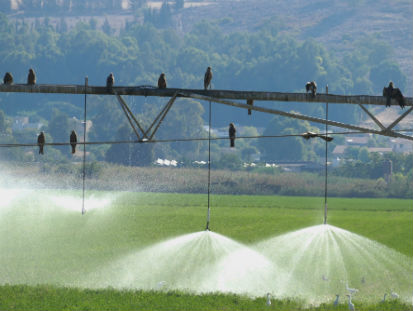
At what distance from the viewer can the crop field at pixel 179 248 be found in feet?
126

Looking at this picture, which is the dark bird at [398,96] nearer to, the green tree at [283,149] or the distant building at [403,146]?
the green tree at [283,149]

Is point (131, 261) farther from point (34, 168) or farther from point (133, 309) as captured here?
point (34, 168)

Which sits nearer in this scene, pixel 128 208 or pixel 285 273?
pixel 285 273

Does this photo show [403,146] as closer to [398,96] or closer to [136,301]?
[136,301]

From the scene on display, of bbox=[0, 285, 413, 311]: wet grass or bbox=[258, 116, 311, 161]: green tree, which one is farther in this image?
bbox=[258, 116, 311, 161]: green tree

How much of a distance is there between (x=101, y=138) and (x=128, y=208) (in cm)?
6893

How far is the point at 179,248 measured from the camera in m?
56.9

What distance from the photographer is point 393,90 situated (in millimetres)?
17531

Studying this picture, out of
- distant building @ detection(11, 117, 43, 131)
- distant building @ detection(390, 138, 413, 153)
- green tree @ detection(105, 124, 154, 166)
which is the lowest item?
green tree @ detection(105, 124, 154, 166)

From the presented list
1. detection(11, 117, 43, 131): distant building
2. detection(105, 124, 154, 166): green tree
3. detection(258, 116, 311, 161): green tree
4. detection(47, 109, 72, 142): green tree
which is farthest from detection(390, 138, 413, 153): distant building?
detection(11, 117, 43, 131): distant building

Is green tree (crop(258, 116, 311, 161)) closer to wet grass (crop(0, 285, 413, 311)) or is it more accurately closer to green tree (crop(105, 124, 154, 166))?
green tree (crop(105, 124, 154, 166))

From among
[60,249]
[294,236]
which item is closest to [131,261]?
[60,249]

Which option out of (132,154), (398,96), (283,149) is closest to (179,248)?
(398,96)

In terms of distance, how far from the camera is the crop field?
126 feet
